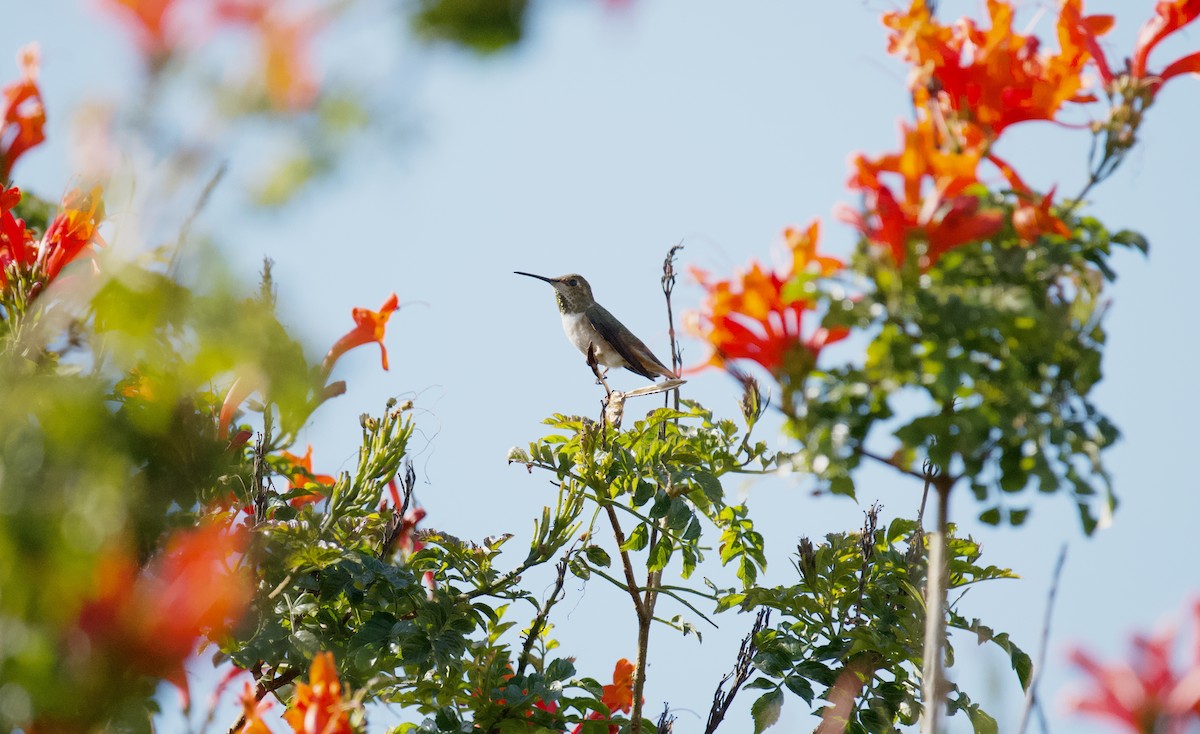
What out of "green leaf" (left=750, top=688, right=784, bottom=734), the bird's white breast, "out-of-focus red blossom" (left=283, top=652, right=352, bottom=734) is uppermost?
the bird's white breast

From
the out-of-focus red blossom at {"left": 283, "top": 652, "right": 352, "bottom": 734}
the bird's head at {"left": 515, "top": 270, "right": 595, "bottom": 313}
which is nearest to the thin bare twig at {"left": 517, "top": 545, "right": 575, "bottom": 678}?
the out-of-focus red blossom at {"left": 283, "top": 652, "right": 352, "bottom": 734}

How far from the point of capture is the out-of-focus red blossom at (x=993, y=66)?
212 cm

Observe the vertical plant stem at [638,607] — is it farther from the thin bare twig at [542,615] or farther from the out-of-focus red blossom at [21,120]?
the out-of-focus red blossom at [21,120]

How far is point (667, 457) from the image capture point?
3238mm

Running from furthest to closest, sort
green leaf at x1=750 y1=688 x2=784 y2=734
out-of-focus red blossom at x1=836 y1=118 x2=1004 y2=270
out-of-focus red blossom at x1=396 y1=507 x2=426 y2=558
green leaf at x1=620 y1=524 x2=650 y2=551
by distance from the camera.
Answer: out-of-focus red blossom at x1=396 y1=507 x2=426 y2=558 < green leaf at x1=620 y1=524 x2=650 y2=551 < green leaf at x1=750 y1=688 x2=784 y2=734 < out-of-focus red blossom at x1=836 y1=118 x2=1004 y2=270

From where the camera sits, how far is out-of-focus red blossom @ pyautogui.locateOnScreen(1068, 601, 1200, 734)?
1.39 m

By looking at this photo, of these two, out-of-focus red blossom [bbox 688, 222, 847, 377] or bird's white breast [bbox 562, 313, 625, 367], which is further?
bird's white breast [bbox 562, 313, 625, 367]

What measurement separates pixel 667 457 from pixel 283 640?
107cm

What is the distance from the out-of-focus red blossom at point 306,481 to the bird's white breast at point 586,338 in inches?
156

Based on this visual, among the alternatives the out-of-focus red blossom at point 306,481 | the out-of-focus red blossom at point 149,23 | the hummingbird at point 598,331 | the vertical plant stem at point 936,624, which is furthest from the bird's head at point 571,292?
the out-of-focus red blossom at point 149,23

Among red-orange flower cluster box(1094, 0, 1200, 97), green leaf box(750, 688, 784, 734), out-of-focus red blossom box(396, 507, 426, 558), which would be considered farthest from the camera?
out-of-focus red blossom box(396, 507, 426, 558)

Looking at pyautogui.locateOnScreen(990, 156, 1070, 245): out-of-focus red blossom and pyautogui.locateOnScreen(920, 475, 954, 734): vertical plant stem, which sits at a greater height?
pyautogui.locateOnScreen(990, 156, 1070, 245): out-of-focus red blossom

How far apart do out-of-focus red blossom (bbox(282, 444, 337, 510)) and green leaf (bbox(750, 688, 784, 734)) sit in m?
1.35

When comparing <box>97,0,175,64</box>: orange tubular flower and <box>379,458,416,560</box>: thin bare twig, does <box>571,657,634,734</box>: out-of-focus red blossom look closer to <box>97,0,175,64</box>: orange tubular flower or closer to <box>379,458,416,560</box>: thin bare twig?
<box>379,458,416,560</box>: thin bare twig
